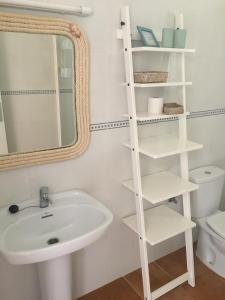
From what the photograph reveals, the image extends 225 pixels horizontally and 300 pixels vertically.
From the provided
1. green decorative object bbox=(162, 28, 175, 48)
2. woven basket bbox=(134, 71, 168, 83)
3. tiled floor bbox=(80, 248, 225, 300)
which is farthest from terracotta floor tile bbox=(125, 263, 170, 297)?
green decorative object bbox=(162, 28, 175, 48)

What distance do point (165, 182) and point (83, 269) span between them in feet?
2.56

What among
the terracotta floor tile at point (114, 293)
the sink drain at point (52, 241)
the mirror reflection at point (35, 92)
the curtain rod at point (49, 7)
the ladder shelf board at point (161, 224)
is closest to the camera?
the curtain rod at point (49, 7)

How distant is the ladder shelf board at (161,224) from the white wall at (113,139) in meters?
0.14

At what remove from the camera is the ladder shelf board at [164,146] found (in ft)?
4.79

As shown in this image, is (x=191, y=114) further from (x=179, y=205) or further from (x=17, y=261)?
(x=17, y=261)

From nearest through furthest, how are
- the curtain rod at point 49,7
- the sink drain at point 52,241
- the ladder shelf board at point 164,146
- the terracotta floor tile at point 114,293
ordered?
the curtain rod at point 49,7
the sink drain at point 52,241
the ladder shelf board at point 164,146
the terracotta floor tile at point 114,293

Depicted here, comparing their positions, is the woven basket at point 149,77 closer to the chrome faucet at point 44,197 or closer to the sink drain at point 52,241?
the chrome faucet at point 44,197

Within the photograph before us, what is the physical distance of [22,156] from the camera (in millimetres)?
1279

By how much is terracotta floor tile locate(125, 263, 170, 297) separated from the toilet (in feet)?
1.23

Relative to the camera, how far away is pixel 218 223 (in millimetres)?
1838

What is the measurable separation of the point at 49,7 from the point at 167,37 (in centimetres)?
67

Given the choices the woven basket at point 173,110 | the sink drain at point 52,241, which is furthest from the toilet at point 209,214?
the sink drain at point 52,241

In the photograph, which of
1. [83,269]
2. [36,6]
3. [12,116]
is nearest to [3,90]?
[12,116]

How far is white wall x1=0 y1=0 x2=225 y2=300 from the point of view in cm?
138
